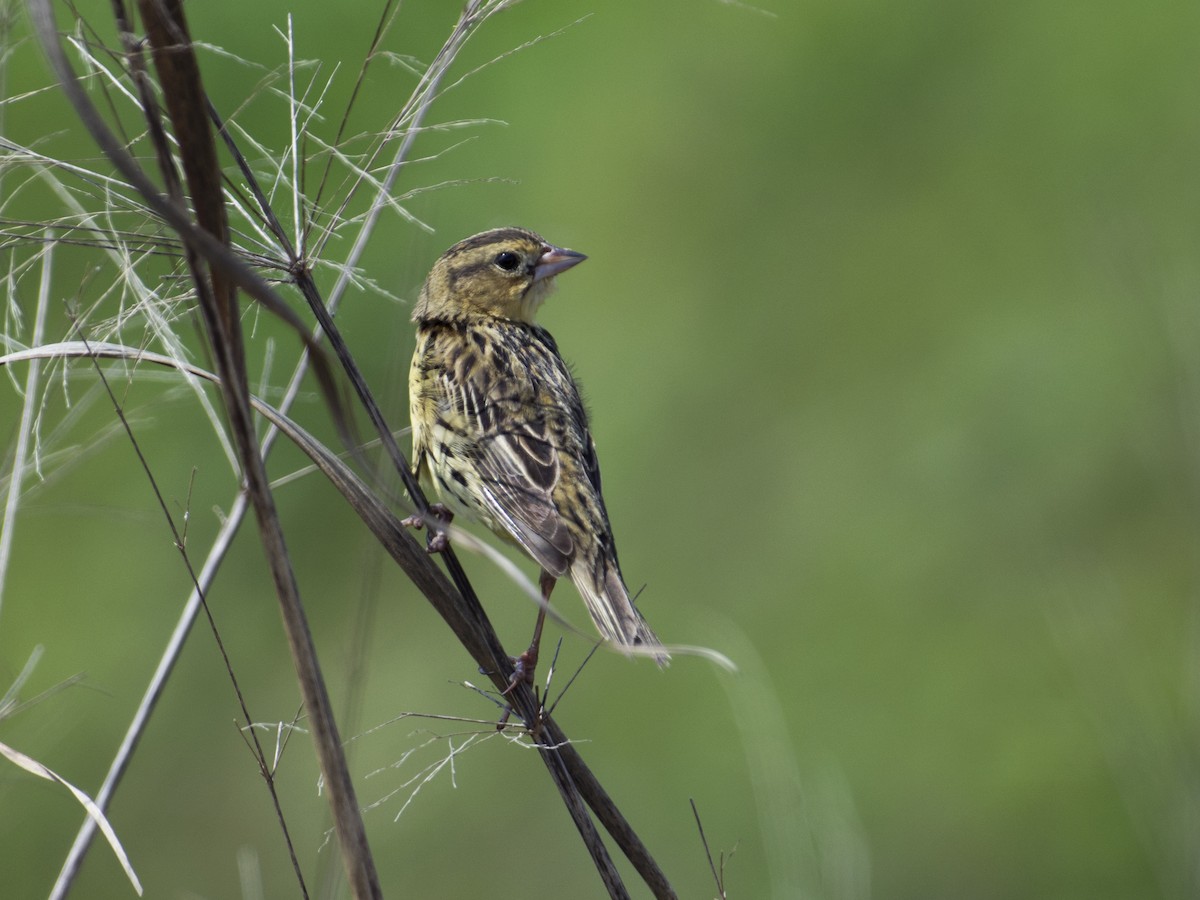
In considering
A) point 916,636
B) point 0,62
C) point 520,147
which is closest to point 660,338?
point 520,147

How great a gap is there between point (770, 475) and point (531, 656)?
15.7 feet

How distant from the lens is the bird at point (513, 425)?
3322 millimetres

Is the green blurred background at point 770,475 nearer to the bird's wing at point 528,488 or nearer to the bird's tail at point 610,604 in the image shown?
the bird's wing at point 528,488

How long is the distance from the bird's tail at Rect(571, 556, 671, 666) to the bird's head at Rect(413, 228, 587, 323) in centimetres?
114

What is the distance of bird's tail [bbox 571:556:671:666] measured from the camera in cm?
314

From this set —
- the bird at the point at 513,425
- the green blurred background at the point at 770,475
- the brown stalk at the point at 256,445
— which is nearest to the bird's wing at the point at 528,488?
the bird at the point at 513,425

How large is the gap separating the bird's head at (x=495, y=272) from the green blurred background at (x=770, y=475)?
2.26 m

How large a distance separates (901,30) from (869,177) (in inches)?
38.8

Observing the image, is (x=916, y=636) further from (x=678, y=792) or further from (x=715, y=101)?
(x=715, y=101)

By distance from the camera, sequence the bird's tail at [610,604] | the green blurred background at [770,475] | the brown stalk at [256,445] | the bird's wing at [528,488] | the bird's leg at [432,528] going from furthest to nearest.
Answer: the green blurred background at [770,475]
the bird's wing at [528,488]
the bird's tail at [610,604]
the bird's leg at [432,528]
the brown stalk at [256,445]

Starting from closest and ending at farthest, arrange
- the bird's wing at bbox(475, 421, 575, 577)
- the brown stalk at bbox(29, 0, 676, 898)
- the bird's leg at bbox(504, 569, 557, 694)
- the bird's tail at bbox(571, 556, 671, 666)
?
the brown stalk at bbox(29, 0, 676, 898)
the bird's leg at bbox(504, 569, 557, 694)
the bird's tail at bbox(571, 556, 671, 666)
the bird's wing at bbox(475, 421, 575, 577)

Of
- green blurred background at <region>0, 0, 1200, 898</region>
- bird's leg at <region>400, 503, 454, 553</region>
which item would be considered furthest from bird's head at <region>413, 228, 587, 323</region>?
green blurred background at <region>0, 0, 1200, 898</region>

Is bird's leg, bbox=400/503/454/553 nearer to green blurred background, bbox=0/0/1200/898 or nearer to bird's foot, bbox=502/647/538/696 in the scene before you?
bird's foot, bbox=502/647/538/696

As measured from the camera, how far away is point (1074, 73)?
8062 millimetres
